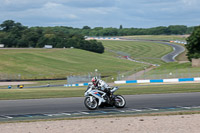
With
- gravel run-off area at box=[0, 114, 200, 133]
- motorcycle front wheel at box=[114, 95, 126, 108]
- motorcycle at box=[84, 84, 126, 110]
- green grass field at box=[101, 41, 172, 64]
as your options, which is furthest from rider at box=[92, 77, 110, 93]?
green grass field at box=[101, 41, 172, 64]

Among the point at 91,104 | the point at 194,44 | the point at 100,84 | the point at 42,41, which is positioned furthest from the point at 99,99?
the point at 42,41

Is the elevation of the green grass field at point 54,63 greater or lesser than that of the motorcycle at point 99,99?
lesser

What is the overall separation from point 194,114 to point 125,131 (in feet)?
14.6

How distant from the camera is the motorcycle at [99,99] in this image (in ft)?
61.1

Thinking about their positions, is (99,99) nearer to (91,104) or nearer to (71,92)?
(91,104)

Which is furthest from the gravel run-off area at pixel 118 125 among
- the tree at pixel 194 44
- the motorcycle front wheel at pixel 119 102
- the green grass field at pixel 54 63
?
the tree at pixel 194 44

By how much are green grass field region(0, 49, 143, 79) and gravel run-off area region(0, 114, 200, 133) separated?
64.8m

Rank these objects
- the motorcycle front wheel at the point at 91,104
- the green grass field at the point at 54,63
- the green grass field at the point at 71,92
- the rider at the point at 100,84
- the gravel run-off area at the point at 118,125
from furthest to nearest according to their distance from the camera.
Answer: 1. the green grass field at the point at 54,63
2. the green grass field at the point at 71,92
3. the rider at the point at 100,84
4. the motorcycle front wheel at the point at 91,104
5. the gravel run-off area at the point at 118,125

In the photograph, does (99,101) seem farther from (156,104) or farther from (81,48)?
(81,48)

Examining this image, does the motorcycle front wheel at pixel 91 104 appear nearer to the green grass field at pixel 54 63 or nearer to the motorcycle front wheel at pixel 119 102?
the motorcycle front wheel at pixel 119 102

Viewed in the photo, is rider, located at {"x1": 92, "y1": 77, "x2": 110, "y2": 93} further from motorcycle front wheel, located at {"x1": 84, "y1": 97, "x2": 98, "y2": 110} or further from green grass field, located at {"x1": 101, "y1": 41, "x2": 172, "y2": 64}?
green grass field, located at {"x1": 101, "y1": 41, "x2": 172, "y2": 64}

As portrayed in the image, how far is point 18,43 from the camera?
131750 mm

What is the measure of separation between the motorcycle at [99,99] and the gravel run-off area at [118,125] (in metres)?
3.17

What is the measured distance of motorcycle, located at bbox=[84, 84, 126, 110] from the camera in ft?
61.1
